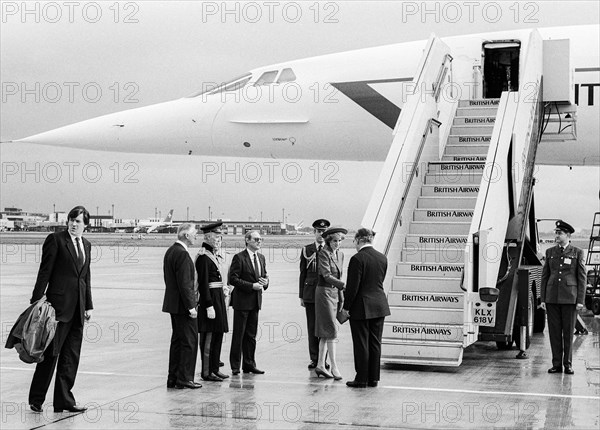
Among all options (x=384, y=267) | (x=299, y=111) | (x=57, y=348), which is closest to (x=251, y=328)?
(x=384, y=267)

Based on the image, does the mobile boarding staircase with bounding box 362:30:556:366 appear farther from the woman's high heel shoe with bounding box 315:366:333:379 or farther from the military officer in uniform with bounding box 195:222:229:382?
the military officer in uniform with bounding box 195:222:229:382

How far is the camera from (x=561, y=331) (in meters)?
8.96

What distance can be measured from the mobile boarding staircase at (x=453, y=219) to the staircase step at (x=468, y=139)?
1cm

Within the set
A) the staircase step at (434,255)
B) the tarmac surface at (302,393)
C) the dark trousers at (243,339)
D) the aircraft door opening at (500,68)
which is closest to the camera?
the tarmac surface at (302,393)

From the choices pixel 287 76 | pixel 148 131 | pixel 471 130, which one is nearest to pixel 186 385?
pixel 471 130

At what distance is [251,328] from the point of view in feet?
28.8

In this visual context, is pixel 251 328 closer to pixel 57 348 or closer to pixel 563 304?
pixel 57 348

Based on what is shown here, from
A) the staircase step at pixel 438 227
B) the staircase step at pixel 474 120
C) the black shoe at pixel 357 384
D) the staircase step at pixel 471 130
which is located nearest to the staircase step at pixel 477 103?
the staircase step at pixel 474 120

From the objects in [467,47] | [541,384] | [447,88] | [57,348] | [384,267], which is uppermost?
[467,47]

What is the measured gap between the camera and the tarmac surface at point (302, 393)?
6.37 meters

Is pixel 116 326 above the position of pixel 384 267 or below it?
below

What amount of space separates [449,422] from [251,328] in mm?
2918

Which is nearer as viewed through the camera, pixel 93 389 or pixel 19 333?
pixel 19 333

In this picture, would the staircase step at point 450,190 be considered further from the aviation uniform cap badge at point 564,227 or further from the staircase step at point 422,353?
the staircase step at point 422,353
